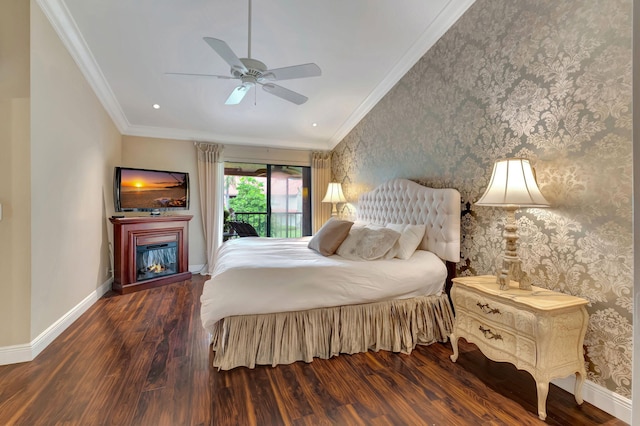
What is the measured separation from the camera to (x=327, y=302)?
218 cm

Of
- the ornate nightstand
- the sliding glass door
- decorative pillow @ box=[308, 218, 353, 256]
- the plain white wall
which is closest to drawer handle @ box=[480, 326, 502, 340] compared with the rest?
the ornate nightstand

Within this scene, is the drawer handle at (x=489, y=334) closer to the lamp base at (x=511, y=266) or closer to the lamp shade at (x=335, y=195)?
the lamp base at (x=511, y=266)

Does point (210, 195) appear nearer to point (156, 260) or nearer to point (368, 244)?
point (156, 260)

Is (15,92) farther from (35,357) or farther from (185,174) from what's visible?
(185,174)

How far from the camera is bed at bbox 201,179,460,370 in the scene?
202cm

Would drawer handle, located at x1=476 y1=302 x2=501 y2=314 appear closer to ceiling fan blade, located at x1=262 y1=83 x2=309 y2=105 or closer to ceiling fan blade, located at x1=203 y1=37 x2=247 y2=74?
ceiling fan blade, located at x1=262 y1=83 x2=309 y2=105

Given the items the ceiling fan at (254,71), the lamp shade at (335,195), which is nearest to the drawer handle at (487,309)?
the ceiling fan at (254,71)

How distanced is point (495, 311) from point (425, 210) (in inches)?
52.4

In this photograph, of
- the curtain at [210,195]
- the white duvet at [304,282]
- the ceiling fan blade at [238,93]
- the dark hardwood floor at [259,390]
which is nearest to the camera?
the dark hardwood floor at [259,390]

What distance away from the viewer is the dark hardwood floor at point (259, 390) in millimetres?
1558

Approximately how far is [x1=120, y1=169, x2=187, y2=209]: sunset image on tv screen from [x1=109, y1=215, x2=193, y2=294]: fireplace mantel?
272 mm

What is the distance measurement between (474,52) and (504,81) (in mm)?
476

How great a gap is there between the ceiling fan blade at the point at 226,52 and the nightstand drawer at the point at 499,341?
2548mm

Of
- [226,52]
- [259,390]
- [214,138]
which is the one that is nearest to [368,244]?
[259,390]
